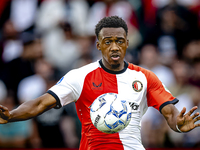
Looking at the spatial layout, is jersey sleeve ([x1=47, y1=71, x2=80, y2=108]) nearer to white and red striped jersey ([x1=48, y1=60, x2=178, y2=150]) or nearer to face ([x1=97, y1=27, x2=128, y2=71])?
white and red striped jersey ([x1=48, y1=60, x2=178, y2=150])

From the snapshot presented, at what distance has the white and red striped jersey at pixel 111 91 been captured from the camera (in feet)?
13.9

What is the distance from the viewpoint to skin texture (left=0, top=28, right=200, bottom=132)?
3.99 m

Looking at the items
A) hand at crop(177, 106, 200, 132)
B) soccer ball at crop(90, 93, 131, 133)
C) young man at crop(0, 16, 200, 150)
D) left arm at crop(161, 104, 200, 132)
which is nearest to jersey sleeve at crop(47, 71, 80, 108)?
young man at crop(0, 16, 200, 150)

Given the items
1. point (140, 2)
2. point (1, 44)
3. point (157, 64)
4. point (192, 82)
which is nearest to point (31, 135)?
point (1, 44)

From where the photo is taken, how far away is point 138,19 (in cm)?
905

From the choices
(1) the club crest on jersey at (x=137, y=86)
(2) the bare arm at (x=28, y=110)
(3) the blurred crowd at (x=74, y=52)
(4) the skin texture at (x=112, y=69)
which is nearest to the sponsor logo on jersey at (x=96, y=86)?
(4) the skin texture at (x=112, y=69)

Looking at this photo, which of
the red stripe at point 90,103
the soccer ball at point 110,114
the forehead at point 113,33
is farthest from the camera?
the forehead at point 113,33

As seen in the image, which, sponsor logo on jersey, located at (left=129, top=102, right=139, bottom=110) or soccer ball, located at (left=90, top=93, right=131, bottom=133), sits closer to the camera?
soccer ball, located at (left=90, top=93, right=131, bottom=133)

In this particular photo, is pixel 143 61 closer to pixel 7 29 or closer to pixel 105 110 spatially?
pixel 7 29

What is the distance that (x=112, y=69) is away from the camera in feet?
15.1

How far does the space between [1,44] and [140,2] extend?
405 cm

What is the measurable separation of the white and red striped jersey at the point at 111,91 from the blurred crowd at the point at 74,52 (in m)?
2.81

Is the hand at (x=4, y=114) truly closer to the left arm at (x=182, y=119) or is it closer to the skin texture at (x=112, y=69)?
the skin texture at (x=112, y=69)

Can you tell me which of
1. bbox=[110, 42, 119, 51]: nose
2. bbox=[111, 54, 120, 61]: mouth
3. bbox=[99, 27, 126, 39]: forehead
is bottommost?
bbox=[111, 54, 120, 61]: mouth
